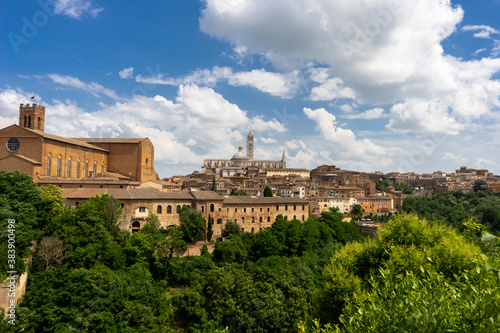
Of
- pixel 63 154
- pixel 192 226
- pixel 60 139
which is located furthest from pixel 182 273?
pixel 60 139

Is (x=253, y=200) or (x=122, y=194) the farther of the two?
(x=253, y=200)

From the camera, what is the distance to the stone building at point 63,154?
34312mm

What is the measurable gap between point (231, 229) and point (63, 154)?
69.1ft

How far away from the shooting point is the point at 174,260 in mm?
27359

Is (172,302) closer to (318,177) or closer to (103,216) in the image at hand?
(103,216)

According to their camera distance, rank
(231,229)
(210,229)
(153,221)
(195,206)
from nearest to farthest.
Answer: (153,221)
(210,229)
(195,206)
(231,229)

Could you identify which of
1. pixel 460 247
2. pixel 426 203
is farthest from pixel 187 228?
pixel 426 203

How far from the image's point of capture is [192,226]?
103 ft

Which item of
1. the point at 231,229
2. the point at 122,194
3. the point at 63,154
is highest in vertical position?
the point at 63,154

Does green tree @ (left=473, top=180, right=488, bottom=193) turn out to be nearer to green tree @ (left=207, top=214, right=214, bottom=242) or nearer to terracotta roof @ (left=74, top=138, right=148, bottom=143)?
green tree @ (left=207, top=214, right=214, bottom=242)

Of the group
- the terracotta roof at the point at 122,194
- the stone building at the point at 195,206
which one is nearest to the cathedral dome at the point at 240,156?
the stone building at the point at 195,206

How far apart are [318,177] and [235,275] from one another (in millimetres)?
77016

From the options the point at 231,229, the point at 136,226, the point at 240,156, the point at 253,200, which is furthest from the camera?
the point at 240,156

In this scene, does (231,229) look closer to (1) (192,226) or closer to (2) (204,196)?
(2) (204,196)
